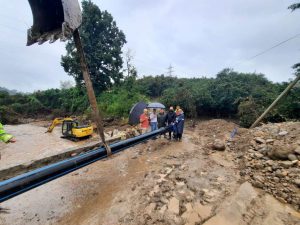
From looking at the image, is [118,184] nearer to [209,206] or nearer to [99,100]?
[209,206]

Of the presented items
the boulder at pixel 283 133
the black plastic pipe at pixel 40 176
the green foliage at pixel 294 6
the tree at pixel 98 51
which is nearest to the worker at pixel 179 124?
the boulder at pixel 283 133

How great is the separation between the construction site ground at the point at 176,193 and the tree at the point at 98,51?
17.7 metres

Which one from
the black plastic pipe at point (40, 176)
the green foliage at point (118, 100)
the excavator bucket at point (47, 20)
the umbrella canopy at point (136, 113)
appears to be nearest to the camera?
the black plastic pipe at point (40, 176)

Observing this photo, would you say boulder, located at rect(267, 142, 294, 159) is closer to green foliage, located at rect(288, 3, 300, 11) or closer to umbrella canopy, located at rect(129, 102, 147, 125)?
umbrella canopy, located at rect(129, 102, 147, 125)

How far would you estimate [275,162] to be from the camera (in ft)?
18.5

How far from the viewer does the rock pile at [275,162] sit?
4.54 m

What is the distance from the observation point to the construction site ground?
388 centimetres

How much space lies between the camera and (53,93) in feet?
103

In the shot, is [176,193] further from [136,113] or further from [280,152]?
[136,113]

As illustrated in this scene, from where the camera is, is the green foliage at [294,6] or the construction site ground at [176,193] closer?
the construction site ground at [176,193]

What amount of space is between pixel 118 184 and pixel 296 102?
436 inches

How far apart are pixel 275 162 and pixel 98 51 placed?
71.3 ft

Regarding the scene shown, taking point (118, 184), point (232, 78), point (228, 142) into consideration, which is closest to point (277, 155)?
point (228, 142)

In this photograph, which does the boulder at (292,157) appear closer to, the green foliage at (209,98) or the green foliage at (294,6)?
the green foliage at (209,98)
